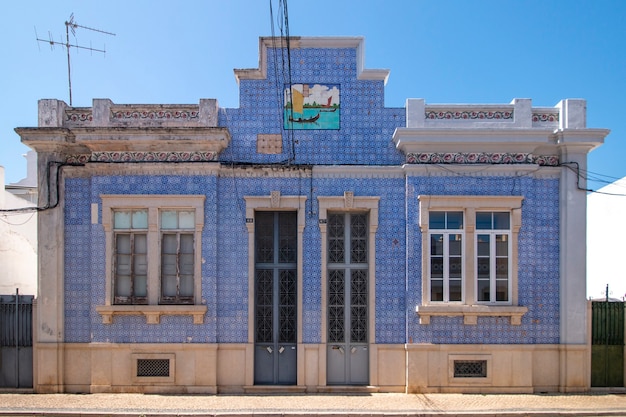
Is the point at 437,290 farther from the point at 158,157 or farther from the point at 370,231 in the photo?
the point at 158,157

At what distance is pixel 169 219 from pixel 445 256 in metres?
5.77

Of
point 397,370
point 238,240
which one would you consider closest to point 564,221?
point 397,370

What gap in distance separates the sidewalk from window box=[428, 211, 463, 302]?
204 cm

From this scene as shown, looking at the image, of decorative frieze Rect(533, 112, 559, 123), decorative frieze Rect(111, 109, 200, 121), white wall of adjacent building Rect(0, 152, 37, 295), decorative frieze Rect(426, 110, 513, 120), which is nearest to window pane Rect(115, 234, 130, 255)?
decorative frieze Rect(111, 109, 200, 121)

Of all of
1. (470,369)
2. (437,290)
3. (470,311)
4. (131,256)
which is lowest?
(470,369)

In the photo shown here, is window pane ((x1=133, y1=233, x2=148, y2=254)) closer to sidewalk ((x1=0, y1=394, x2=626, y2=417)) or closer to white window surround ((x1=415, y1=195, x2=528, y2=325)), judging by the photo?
sidewalk ((x1=0, y1=394, x2=626, y2=417))

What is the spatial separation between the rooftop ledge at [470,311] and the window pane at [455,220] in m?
1.63

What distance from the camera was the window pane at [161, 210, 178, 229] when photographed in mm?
9188

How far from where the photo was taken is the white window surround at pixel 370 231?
30.0ft

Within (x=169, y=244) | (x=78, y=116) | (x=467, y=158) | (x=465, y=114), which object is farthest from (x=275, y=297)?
(x=78, y=116)

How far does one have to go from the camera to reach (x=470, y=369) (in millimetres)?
9062

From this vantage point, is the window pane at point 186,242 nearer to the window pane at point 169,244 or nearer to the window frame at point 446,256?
the window pane at point 169,244

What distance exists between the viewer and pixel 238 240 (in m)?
9.20

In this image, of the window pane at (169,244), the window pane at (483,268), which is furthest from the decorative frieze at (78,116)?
the window pane at (483,268)
